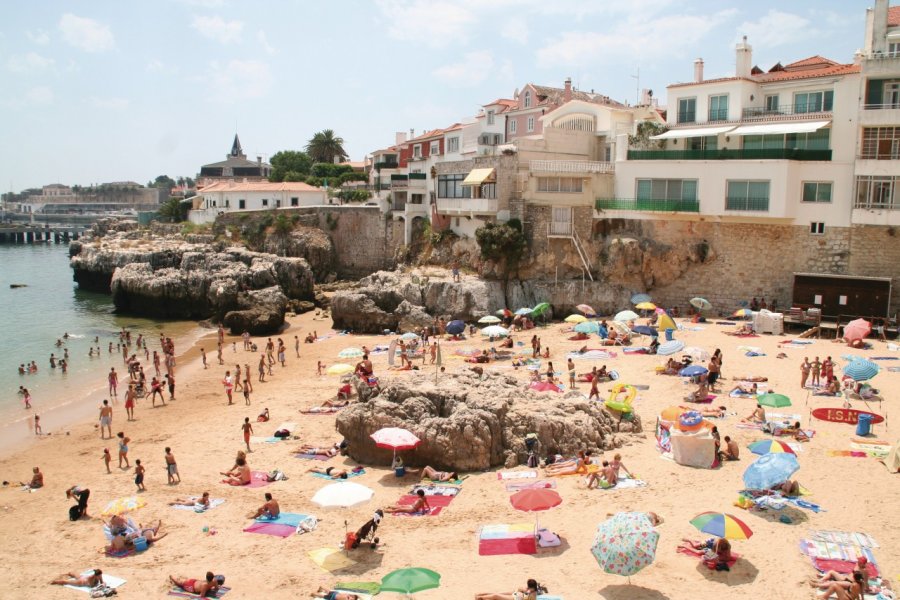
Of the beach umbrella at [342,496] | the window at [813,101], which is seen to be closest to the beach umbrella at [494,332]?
the beach umbrella at [342,496]

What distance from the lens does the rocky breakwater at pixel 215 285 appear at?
126ft

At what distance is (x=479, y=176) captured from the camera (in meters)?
37.2

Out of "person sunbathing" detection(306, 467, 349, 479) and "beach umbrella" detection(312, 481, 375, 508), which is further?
"person sunbathing" detection(306, 467, 349, 479)

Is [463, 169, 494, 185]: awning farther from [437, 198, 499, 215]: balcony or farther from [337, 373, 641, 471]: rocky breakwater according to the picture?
[337, 373, 641, 471]: rocky breakwater

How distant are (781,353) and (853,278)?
241 inches

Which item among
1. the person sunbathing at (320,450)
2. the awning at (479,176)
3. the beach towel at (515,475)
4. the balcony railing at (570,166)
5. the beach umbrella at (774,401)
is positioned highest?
the balcony railing at (570,166)

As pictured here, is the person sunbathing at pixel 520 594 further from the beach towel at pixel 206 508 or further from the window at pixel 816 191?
the window at pixel 816 191

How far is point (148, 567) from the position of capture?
13000 millimetres

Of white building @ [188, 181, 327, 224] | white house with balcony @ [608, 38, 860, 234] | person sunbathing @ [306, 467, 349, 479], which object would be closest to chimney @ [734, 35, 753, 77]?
white house with balcony @ [608, 38, 860, 234]

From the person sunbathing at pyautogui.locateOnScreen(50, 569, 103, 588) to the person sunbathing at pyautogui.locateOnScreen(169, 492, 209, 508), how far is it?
10.6 feet

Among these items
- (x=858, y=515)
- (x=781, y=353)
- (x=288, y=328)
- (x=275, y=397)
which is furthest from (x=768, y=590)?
(x=288, y=328)

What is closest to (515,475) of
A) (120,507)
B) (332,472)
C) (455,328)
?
(332,472)

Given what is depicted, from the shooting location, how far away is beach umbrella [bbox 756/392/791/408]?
18016mm

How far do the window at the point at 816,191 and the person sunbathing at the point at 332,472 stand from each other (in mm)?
23486
